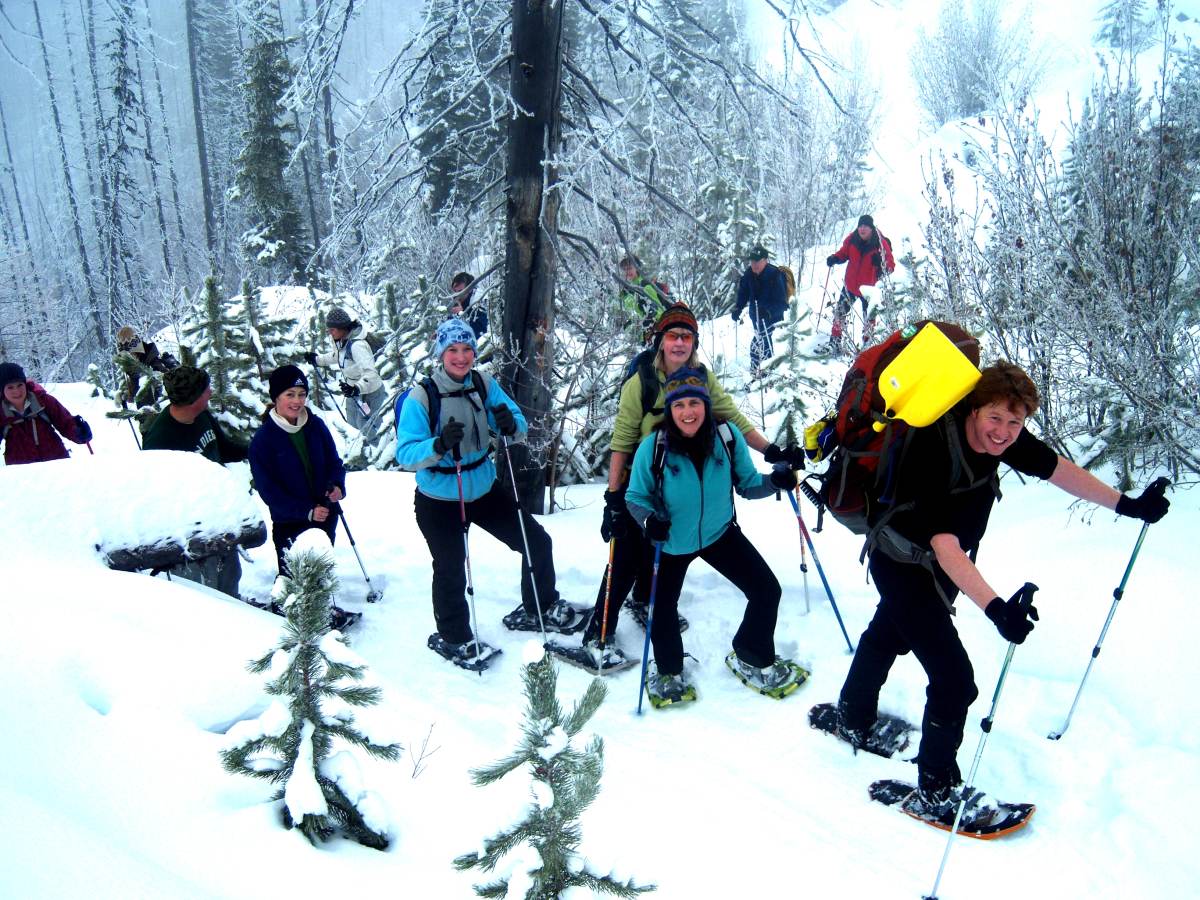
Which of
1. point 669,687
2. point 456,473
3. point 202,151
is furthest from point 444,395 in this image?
point 202,151

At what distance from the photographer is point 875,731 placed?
4215mm

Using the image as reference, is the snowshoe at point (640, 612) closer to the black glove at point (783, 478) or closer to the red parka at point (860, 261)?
→ the black glove at point (783, 478)

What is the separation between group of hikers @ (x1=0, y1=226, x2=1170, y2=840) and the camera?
3326 mm

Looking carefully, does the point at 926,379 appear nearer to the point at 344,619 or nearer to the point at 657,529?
the point at 657,529

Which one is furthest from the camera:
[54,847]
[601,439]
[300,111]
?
[601,439]

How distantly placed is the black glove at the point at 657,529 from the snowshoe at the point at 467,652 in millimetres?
1723

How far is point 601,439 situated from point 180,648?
5.50 meters

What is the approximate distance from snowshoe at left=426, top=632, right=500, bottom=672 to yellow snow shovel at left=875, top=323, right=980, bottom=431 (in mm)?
3238

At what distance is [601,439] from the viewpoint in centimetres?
819

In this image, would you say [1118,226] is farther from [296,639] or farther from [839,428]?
[296,639]

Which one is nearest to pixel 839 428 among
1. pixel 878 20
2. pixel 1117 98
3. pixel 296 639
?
pixel 296 639

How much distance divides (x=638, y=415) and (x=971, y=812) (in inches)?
112

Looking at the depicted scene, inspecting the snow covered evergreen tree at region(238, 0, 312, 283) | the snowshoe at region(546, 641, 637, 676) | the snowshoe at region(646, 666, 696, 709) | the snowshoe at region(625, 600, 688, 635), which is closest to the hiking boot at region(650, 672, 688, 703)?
the snowshoe at region(646, 666, 696, 709)

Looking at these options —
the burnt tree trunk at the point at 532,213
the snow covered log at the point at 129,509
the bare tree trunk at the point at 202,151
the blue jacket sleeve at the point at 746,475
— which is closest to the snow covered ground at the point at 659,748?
the snow covered log at the point at 129,509
